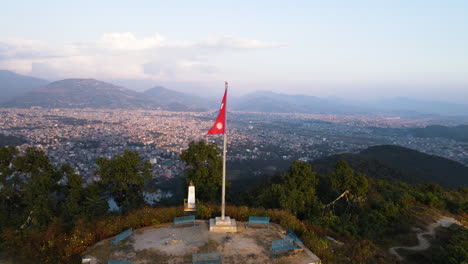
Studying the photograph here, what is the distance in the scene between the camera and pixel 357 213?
1298 cm

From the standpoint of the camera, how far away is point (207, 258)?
711cm

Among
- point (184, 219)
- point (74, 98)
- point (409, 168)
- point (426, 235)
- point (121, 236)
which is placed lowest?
point (409, 168)

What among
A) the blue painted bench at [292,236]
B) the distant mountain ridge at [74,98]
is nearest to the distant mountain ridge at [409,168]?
the blue painted bench at [292,236]

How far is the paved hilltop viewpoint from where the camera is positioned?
7418mm

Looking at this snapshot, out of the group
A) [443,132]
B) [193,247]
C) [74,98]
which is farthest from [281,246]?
[74,98]

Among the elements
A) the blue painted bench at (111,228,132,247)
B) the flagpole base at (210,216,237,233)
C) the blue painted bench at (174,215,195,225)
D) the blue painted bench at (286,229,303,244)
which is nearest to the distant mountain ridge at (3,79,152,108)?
the blue painted bench at (111,228,132,247)

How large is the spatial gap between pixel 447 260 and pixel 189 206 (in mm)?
8250

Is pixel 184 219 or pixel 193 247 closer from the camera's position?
pixel 193 247

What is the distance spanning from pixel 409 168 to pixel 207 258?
4154 centimetres

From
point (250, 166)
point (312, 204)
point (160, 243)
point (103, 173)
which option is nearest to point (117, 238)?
point (160, 243)

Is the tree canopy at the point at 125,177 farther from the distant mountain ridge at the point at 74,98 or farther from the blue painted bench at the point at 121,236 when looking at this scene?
the distant mountain ridge at the point at 74,98

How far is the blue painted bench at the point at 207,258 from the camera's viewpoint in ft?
23.0

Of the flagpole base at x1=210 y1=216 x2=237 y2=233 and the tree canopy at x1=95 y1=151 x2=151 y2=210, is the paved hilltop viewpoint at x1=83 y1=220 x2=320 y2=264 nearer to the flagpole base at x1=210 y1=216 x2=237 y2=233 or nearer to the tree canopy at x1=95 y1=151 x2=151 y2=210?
the flagpole base at x1=210 y1=216 x2=237 y2=233

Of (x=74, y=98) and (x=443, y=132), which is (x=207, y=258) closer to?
(x=443, y=132)
